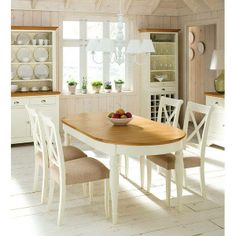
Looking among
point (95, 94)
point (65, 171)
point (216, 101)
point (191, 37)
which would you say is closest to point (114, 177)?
point (65, 171)

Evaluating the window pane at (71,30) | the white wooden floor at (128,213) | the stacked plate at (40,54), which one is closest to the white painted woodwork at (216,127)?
the white wooden floor at (128,213)

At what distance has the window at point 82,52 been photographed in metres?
6.83

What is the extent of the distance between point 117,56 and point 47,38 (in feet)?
10.1

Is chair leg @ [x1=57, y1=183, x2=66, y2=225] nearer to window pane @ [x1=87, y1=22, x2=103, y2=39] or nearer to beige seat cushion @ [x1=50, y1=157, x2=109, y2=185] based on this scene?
beige seat cushion @ [x1=50, y1=157, x2=109, y2=185]

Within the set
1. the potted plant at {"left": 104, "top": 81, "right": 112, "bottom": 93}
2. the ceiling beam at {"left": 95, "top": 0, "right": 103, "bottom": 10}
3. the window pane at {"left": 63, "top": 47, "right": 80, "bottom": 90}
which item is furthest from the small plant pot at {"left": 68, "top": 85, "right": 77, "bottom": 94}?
the ceiling beam at {"left": 95, "top": 0, "right": 103, "bottom": 10}

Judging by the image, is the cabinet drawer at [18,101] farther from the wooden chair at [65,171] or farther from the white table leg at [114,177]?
the white table leg at [114,177]

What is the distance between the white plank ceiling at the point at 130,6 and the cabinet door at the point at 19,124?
5.94 feet

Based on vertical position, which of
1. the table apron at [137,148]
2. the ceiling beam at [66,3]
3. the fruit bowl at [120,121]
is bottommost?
the table apron at [137,148]

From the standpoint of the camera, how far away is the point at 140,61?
7.30 meters

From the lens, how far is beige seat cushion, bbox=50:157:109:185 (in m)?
2.92

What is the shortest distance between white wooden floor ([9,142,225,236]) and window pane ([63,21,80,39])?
3.39 meters

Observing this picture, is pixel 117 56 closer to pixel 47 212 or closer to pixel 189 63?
pixel 47 212

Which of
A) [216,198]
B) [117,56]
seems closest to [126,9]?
[117,56]
